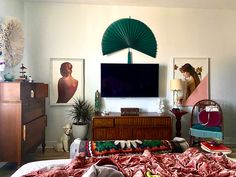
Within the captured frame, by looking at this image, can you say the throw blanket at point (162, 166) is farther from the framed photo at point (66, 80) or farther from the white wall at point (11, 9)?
the framed photo at point (66, 80)

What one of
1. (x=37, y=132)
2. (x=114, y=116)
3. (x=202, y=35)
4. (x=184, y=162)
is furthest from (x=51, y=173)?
(x=202, y=35)

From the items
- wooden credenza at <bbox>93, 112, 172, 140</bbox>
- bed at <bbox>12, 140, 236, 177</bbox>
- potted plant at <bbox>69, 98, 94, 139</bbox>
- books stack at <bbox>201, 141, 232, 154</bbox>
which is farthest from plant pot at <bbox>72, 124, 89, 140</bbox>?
bed at <bbox>12, 140, 236, 177</bbox>

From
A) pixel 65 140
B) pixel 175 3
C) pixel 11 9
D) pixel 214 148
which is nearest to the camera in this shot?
pixel 214 148

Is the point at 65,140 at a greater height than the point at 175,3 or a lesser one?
lesser

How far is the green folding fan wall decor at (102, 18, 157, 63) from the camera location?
418cm

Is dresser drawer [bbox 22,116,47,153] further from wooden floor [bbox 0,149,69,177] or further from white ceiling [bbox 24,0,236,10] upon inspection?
white ceiling [bbox 24,0,236,10]

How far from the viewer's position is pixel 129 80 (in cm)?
418

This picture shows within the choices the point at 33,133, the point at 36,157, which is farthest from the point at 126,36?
the point at 36,157

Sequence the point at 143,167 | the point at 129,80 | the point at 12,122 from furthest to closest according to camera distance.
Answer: the point at 129,80, the point at 12,122, the point at 143,167

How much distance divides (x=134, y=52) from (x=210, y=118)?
1852 mm

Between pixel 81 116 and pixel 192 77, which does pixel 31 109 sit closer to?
pixel 81 116

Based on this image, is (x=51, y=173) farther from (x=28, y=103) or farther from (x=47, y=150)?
(x=47, y=150)

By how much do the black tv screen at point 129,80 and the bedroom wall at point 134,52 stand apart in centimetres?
14

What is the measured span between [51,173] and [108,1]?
11.1 ft
